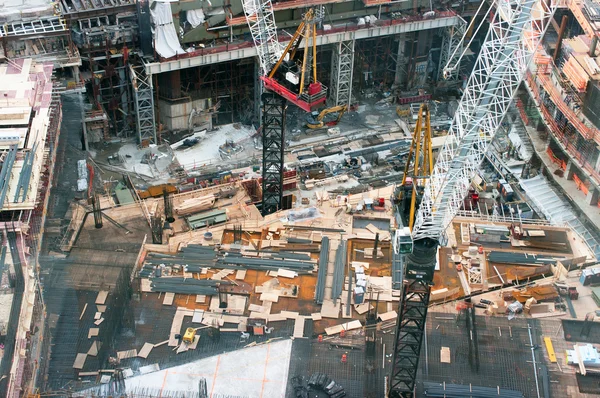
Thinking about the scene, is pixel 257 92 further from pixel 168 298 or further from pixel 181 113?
pixel 168 298

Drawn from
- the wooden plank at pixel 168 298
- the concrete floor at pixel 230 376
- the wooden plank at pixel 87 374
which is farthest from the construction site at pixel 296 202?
the wooden plank at pixel 87 374

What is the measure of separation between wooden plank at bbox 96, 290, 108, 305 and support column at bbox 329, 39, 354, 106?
57.0 metres

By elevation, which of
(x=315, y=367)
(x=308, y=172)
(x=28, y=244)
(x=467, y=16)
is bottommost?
(x=315, y=367)

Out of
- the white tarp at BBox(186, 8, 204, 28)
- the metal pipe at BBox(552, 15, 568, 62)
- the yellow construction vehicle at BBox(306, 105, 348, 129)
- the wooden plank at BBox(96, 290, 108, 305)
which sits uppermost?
the metal pipe at BBox(552, 15, 568, 62)

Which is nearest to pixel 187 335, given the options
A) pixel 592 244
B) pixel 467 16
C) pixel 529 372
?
pixel 529 372

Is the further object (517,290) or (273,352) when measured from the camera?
(517,290)

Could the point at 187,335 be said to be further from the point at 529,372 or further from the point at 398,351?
the point at 529,372

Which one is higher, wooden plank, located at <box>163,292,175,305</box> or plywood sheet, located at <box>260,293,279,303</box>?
plywood sheet, located at <box>260,293,279,303</box>

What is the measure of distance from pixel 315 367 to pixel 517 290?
25.1 metres

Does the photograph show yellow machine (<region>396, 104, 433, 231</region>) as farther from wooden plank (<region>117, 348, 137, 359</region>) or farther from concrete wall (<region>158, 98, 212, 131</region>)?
concrete wall (<region>158, 98, 212, 131</region>)

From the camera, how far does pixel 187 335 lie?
95438 mm

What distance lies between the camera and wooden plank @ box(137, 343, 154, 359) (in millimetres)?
94062

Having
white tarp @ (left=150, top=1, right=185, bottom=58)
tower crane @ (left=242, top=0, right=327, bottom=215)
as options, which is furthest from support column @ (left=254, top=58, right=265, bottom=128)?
tower crane @ (left=242, top=0, right=327, bottom=215)

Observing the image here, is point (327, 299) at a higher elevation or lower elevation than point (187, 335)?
higher
